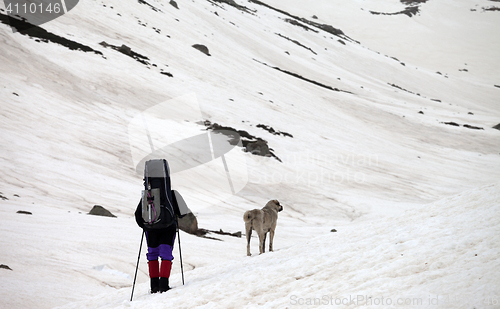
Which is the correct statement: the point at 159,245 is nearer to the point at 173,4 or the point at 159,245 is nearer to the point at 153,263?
the point at 153,263

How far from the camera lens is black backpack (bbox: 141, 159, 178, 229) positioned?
576 cm

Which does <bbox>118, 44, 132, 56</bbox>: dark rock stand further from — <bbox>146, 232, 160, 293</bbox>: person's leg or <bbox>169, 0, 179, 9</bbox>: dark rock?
<bbox>146, 232, 160, 293</bbox>: person's leg

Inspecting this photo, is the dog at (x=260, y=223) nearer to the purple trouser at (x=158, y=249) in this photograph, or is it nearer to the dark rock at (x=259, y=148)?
the purple trouser at (x=158, y=249)

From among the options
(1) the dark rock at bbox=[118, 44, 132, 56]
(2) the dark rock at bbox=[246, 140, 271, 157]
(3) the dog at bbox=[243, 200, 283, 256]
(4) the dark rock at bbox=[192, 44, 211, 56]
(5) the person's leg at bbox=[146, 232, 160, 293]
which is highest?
(5) the person's leg at bbox=[146, 232, 160, 293]

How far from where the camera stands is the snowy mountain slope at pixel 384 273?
12.6 feet

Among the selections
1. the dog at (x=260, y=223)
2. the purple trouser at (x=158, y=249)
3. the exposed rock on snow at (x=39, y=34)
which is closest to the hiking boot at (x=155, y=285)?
the purple trouser at (x=158, y=249)

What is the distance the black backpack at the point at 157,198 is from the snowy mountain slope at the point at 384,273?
98 cm

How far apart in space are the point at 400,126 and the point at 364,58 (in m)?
29.8

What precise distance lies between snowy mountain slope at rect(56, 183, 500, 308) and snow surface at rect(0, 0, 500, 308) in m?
0.03

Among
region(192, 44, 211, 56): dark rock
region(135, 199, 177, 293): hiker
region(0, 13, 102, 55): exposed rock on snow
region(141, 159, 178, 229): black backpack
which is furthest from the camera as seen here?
region(192, 44, 211, 56): dark rock

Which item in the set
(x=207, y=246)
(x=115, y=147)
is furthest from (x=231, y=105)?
(x=207, y=246)

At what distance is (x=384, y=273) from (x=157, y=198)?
2.95 m

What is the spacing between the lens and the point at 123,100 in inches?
1106

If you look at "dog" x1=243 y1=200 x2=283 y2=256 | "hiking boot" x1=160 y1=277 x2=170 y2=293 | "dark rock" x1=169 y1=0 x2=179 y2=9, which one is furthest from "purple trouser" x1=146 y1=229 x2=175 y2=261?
"dark rock" x1=169 y1=0 x2=179 y2=9
